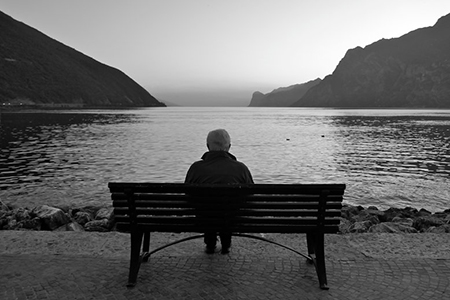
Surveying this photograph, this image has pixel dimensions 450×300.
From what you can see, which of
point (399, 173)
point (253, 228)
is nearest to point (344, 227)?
point (253, 228)

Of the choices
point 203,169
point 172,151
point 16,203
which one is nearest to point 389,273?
point 203,169

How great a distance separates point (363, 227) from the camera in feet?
28.9

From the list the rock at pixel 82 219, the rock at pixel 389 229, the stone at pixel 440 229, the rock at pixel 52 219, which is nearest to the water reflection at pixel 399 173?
the stone at pixel 440 229

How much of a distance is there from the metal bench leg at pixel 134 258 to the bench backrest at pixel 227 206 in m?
0.13

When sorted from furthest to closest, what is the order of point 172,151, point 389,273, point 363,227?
point 172,151, point 363,227, point 389,273

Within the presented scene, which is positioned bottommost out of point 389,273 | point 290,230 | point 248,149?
point 248,149

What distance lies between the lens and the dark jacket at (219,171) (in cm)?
480

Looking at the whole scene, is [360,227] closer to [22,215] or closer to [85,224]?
[85,224]

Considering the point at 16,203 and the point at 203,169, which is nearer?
the point at 203,169

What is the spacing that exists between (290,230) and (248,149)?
32.6 meters

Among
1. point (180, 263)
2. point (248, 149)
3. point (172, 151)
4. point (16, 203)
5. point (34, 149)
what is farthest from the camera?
point (248, 149)

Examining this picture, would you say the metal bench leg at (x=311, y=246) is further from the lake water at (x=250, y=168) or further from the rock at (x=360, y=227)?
the lake water at (x=250, y=168)

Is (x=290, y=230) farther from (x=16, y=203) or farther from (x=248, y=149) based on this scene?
(x=248, y=149)

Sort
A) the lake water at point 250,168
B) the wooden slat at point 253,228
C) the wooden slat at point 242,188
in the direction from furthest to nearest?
the lake water at point 250,168, the wooden slat at point 253,228, the wooden slat at point 242,188
